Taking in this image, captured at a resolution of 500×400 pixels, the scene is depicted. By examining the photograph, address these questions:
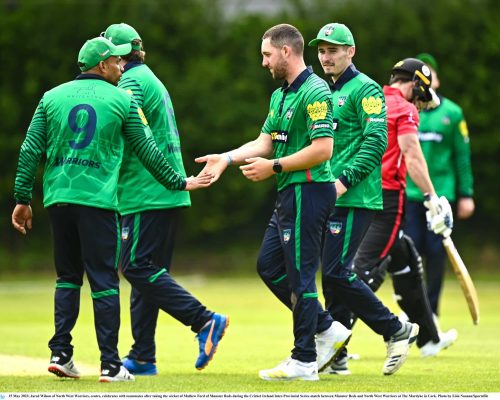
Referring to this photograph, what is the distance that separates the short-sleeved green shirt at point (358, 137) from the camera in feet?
25.7

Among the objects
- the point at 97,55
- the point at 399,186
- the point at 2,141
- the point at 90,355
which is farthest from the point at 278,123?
the point at 2,141

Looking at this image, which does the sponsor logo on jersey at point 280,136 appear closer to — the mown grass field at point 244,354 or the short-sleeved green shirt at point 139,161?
the short-sleeved green shirt at point 139,161

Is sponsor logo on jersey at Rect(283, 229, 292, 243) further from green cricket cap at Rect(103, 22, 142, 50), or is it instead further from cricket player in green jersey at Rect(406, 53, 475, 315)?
cricket player in green jersey at Rect(406, 53, 475, 315)

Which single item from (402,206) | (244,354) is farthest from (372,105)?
(244,354)

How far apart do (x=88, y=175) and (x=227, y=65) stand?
17443 millimetres

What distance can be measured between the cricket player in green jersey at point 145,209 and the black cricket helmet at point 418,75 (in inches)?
75.6

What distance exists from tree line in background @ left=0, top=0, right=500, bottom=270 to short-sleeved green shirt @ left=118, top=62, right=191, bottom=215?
1559 cm

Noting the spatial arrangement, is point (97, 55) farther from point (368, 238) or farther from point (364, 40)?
point (364, 40)

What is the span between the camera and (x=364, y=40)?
2445cm

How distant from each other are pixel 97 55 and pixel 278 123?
1.27m

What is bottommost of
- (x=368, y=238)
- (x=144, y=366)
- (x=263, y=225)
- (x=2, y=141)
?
(x=263, y=225)

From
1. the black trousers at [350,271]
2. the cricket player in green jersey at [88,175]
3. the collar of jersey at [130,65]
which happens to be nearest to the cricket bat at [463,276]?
the black trousers at [350,271]

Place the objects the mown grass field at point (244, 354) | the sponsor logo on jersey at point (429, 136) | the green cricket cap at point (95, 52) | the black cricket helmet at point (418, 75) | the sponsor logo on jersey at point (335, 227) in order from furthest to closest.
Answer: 1. the sponsor logo on jersey at point (429, 136)
2. the black cricket helmet at point (418, 75)
3. the sponsor logo on jersey at point (335, 227)
4. the green cricket cap at point (95, 52)
5. the mown grass field at point (244, 354)

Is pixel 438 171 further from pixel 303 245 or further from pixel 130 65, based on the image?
pixel 303 245
